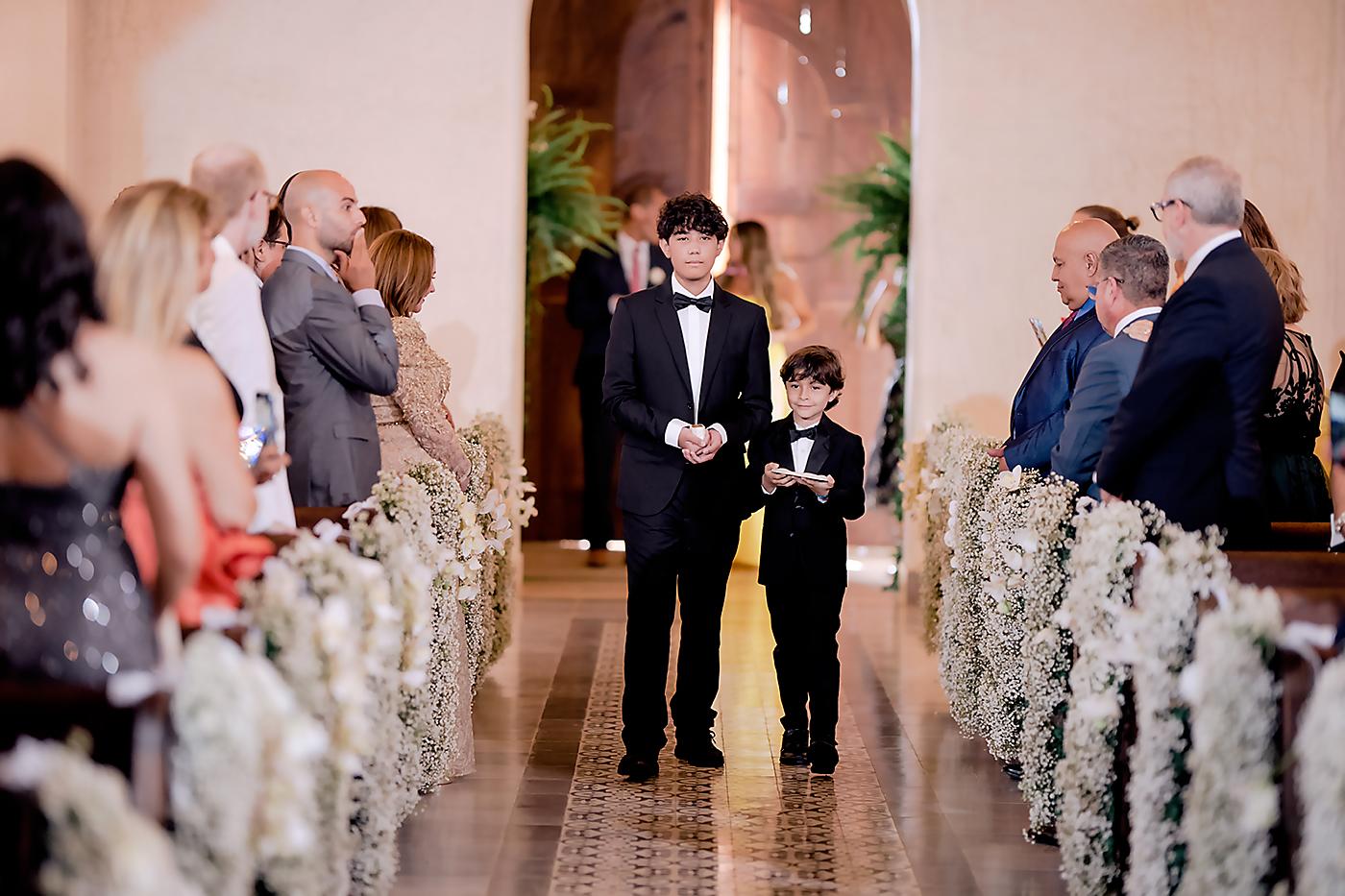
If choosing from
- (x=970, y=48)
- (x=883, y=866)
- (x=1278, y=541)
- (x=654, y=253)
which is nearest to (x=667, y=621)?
(x=883, y=866)

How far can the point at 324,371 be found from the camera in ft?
16.8

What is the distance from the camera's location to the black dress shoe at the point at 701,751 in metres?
5.72

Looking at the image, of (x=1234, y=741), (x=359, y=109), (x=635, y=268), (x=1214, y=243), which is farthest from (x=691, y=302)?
(x=635, y=268)

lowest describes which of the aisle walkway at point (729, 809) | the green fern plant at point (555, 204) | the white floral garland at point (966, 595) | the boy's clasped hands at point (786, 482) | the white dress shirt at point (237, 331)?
the aisle walkway at point (729, 809)

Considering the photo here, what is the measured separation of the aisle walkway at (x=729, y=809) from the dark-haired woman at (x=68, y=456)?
164 cm

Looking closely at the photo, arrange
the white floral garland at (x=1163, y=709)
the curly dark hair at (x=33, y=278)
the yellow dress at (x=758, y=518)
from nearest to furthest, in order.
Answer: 1. the curly dark hair at (x=33, y=278)
2. the white floral garland at (x=1163, y=709)
3. the yellow dress at (x=758, y=518)

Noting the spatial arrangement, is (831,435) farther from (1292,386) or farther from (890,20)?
(890,20)

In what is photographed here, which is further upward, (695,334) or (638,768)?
(695,334)

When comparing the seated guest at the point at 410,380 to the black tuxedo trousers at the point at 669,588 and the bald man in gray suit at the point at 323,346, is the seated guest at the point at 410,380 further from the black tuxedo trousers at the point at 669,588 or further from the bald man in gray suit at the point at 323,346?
the black tuxedo trousers at the point at 669,588

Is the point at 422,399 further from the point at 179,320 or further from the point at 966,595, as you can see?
the point at 179,320


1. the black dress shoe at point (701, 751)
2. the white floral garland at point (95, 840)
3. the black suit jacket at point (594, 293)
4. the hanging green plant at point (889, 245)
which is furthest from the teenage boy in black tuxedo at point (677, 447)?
the black suit jacket at point (594, 293)

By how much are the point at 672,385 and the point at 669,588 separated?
2.26ft

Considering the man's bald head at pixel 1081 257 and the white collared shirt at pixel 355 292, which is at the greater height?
the man's bald head at pixel 1081 257

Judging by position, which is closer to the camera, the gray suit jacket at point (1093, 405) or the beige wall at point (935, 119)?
the gray suit jacket at point (1093, 405)
